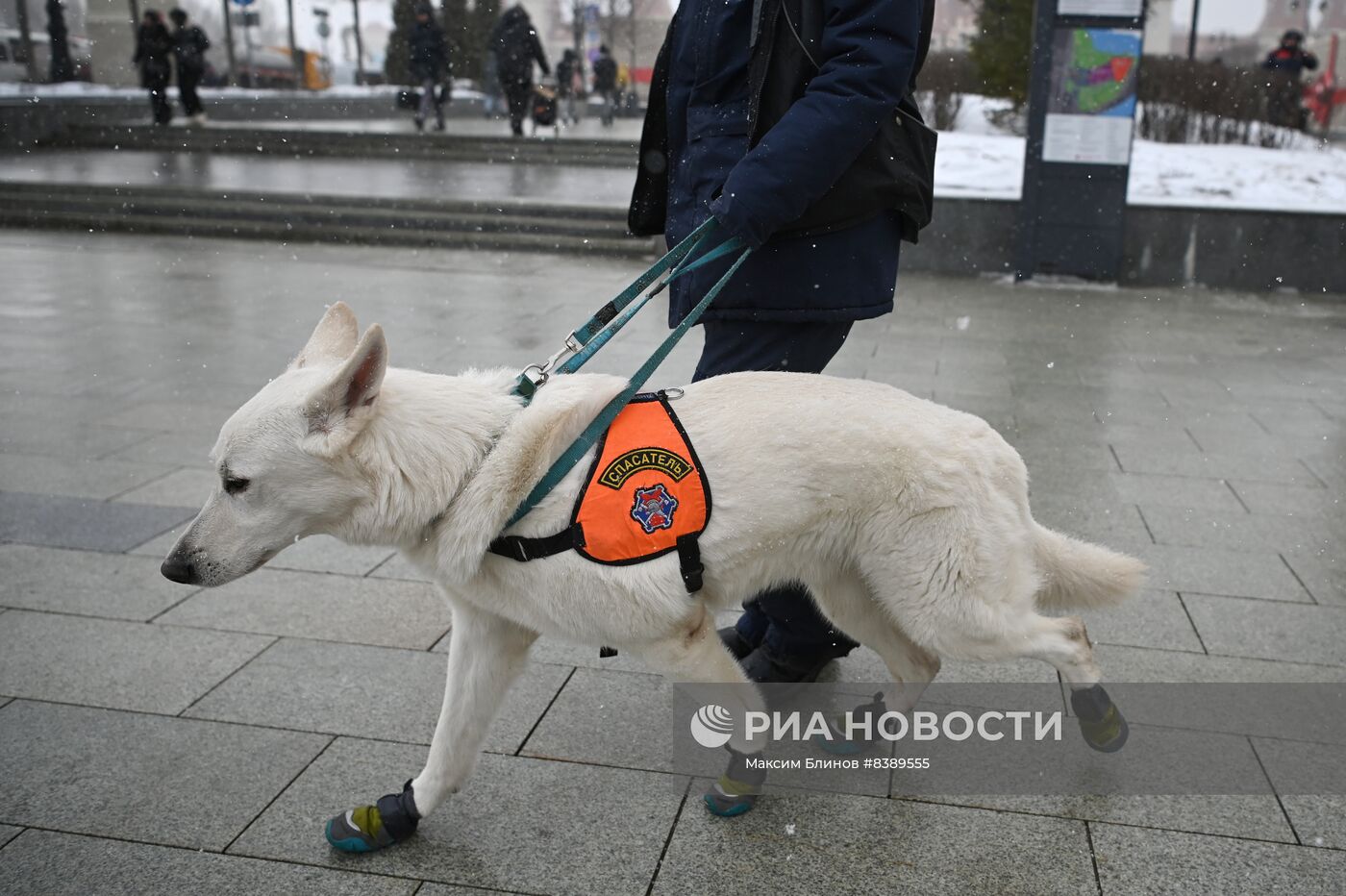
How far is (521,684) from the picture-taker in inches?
138

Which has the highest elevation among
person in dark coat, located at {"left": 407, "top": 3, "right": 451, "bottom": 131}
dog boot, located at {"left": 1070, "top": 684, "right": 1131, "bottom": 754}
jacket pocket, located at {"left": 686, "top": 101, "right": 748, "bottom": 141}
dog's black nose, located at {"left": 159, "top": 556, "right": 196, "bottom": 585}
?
person in dark coat, located at {"left": 407, "top": 3, "right": 451, "bottom": 131}

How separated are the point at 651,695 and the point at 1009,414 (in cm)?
398

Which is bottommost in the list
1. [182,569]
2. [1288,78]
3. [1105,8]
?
[182,569]

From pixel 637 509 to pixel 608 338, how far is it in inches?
18.4

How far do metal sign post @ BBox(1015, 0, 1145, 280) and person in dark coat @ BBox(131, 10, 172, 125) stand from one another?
19.8 meters

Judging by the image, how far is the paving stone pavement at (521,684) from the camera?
2.64 m

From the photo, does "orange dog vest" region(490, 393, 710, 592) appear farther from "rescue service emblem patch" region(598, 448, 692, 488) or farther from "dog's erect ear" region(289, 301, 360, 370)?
"dog's erect ear" region(289, 301, 360, 370)

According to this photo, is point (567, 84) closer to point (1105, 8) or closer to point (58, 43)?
point (58, 43)

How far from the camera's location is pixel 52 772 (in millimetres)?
2965

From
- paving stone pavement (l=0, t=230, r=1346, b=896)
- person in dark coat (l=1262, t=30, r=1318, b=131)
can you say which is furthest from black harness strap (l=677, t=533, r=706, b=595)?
Answer: person in dark coat (l=1262, t=30, r=1318, b=131)

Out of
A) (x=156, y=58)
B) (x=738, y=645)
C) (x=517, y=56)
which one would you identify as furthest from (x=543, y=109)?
(x=738, y=645)

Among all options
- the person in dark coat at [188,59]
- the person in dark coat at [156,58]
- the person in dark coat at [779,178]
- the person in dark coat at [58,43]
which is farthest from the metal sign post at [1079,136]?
the person in dark coat at [58,43]

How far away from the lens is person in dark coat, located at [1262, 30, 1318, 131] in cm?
1566

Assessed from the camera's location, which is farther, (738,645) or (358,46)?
(358,46)
